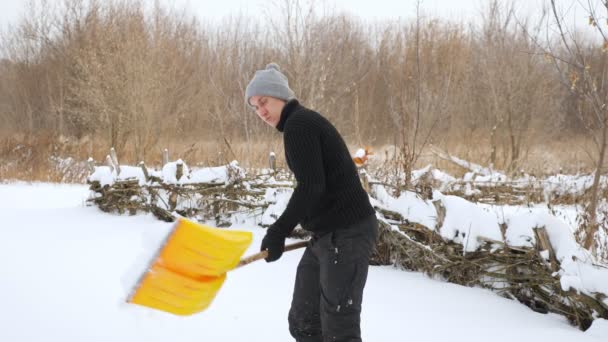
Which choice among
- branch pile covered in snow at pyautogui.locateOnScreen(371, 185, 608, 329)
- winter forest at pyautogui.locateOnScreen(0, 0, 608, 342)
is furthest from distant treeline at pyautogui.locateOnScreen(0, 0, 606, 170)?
branch pile covered in snow at pyautogui.locateOnScreen(371, 185, 608, 329)

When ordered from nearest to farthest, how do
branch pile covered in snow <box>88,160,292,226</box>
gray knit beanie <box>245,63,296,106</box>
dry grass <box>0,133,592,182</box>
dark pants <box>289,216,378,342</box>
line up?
dark pants <box>289,216,378,342</box> → gray knit beanie <box>245,63,296,106</box> → branch pile covered in snow <box>88,160,292,226</box> → dry grass <box>0,133,592,182</box>

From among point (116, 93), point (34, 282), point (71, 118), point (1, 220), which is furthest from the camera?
point (71, 118)

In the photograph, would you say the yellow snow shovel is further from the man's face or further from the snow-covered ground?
the man's face

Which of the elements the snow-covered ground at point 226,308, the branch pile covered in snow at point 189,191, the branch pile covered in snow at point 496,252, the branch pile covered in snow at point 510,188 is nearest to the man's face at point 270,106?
the snow-covered ground at point 226,308

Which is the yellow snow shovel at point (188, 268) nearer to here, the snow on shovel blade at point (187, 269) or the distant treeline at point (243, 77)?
the snow on shovel blade at point (187, 269)

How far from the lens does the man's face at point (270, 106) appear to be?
2229 mm

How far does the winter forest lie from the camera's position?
10.4 ft

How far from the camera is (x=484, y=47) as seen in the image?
48.2ft

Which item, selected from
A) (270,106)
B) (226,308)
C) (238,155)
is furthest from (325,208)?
(238,155)

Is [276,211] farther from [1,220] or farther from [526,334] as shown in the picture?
[1,220]

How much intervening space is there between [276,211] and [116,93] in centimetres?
1222

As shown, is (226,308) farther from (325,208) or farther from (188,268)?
(325,208)

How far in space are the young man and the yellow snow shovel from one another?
0.62 feet

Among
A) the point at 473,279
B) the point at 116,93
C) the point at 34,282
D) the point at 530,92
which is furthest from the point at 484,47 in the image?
the point at 34,282
